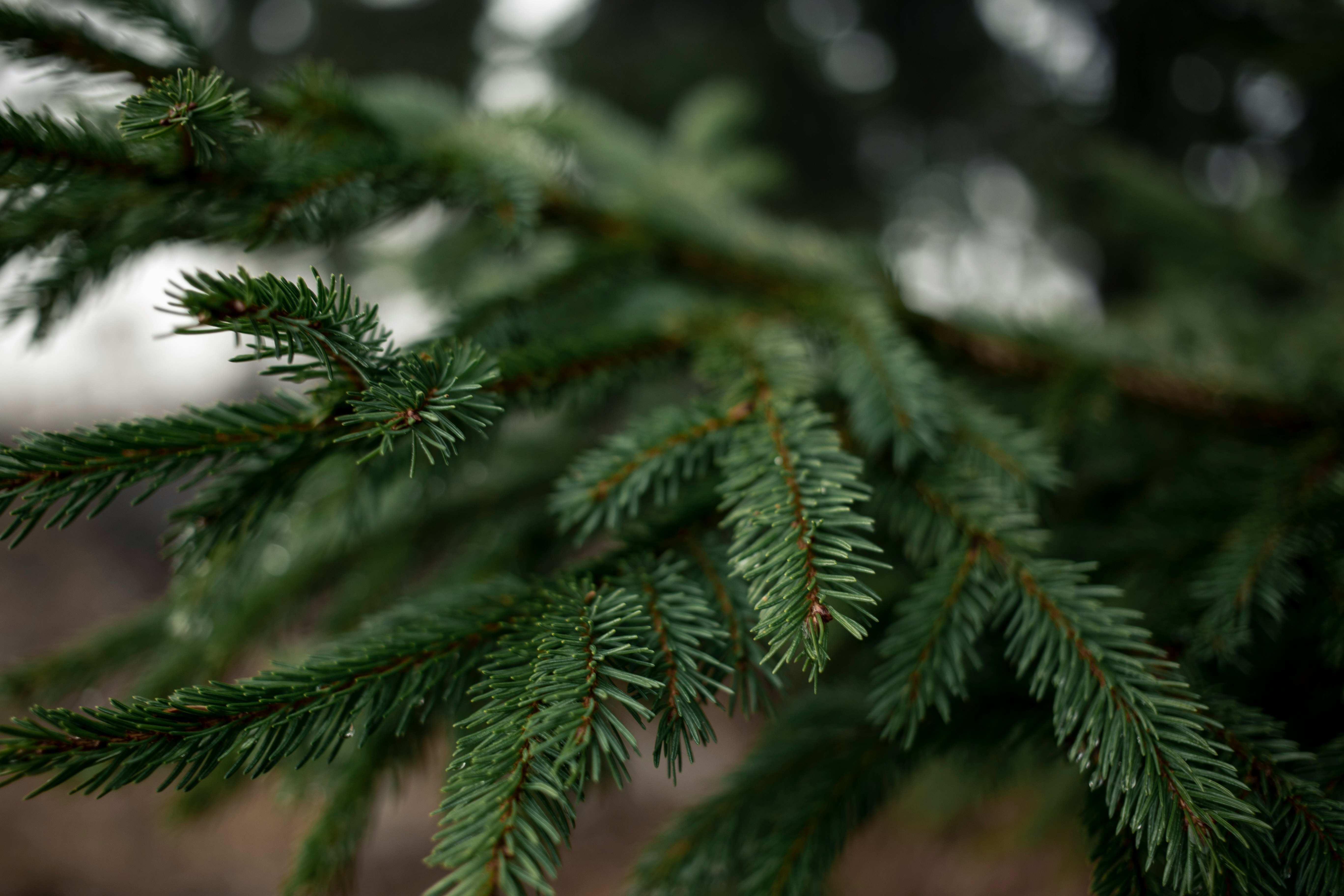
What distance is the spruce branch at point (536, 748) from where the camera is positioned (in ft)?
1.43

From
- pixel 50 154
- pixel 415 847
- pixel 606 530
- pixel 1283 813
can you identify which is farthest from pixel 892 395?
pixel 415 847

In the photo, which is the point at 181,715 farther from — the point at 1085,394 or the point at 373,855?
the point at 373,855

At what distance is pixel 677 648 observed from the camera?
55 centimetres

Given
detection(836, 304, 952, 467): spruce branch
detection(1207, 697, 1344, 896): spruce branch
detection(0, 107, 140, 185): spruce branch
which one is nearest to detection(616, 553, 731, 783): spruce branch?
detection(836, 304, 952, 467): spruce branch

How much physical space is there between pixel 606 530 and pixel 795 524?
322mm

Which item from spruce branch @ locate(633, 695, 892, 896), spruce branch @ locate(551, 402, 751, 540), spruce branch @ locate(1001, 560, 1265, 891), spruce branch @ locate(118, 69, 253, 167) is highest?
spruce branch @ locate(118, 69, 253, 167)

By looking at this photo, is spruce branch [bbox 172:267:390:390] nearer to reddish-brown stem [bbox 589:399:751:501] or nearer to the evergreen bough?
the evergreen bough

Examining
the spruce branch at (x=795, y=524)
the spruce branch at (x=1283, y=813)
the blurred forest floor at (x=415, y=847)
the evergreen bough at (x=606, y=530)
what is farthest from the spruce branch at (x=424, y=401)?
the blurred forest floor at (x=415, y=847)

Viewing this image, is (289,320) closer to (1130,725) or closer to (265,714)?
(265,714)

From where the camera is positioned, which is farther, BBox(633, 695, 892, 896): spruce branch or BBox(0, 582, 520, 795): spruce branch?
BBox(633, 695, 892, 896): spruce branch

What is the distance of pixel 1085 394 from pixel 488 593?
908 mm

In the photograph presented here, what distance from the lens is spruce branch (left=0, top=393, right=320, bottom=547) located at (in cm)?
50

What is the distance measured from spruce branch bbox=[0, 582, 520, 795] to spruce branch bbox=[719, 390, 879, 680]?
240 millimetres

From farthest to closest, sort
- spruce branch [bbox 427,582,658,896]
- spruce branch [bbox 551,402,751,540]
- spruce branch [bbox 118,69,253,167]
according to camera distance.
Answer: spruce branch [bbox 551,402,751,540], spruce branch [bbox 118,69,253,167], spruce branch [bbox 427,582,658,896]
